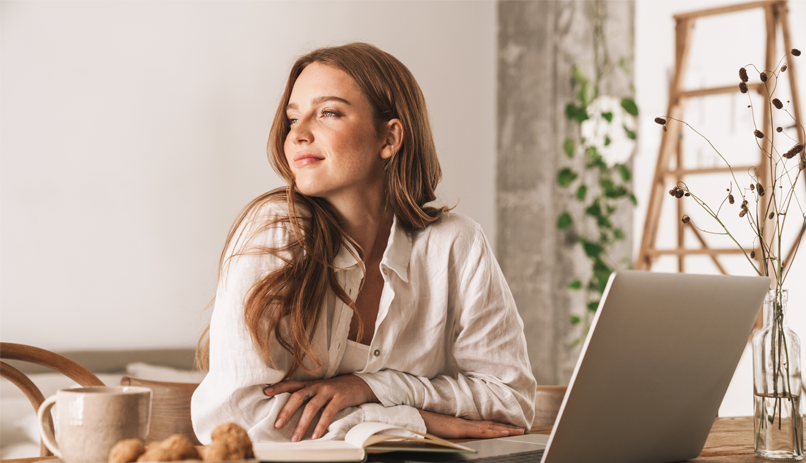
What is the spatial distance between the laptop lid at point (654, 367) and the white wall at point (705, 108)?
308 centimetres

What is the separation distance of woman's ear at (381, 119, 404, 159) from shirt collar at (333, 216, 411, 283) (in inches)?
5.1

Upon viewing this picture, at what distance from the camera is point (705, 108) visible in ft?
12.7

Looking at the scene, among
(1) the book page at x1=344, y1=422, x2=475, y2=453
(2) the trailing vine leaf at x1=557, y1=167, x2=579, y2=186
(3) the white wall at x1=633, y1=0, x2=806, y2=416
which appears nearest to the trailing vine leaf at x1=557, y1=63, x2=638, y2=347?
(2) the trailing vine leaf at x1=557, y1=167, x2=579, y2=186

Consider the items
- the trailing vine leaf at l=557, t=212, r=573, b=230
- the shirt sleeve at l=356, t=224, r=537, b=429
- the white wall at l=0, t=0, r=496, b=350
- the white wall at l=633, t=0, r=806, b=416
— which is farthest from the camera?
the white wall at l=633, t=0, r=806, b=416

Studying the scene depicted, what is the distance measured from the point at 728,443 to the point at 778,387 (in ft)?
0.49

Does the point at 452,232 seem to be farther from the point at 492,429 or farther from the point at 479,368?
the point at 492,429

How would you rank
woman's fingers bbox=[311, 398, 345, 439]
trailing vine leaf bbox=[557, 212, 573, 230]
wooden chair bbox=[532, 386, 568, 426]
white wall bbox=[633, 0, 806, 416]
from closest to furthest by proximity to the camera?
1. woman's fingers bbox=[311, 398, 345, 439]
2. wooden chair bbox=[532, 386, 568, 426]
3. trailing vine leaf bbox=[557, 212, 573, 230]
4. white wall bbox=[633, 0, 806, 416]

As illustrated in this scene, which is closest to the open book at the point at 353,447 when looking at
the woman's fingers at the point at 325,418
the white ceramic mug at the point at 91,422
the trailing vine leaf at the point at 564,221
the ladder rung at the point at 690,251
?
the white ceramic mug at the point at 91,422

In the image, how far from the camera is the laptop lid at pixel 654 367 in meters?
0.63

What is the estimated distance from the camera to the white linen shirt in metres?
0.99

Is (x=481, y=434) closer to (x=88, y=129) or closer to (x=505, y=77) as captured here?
(x=88, y=129)

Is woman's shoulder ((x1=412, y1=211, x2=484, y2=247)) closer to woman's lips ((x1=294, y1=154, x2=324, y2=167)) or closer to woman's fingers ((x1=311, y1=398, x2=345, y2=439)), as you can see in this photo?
woman's lips ((x1=294, y1=154, x2=324, y2=167))

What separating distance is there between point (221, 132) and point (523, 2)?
1.52 meters

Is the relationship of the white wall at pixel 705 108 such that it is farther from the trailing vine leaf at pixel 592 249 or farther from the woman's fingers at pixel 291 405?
the woman's fingers at pixel 291 405
